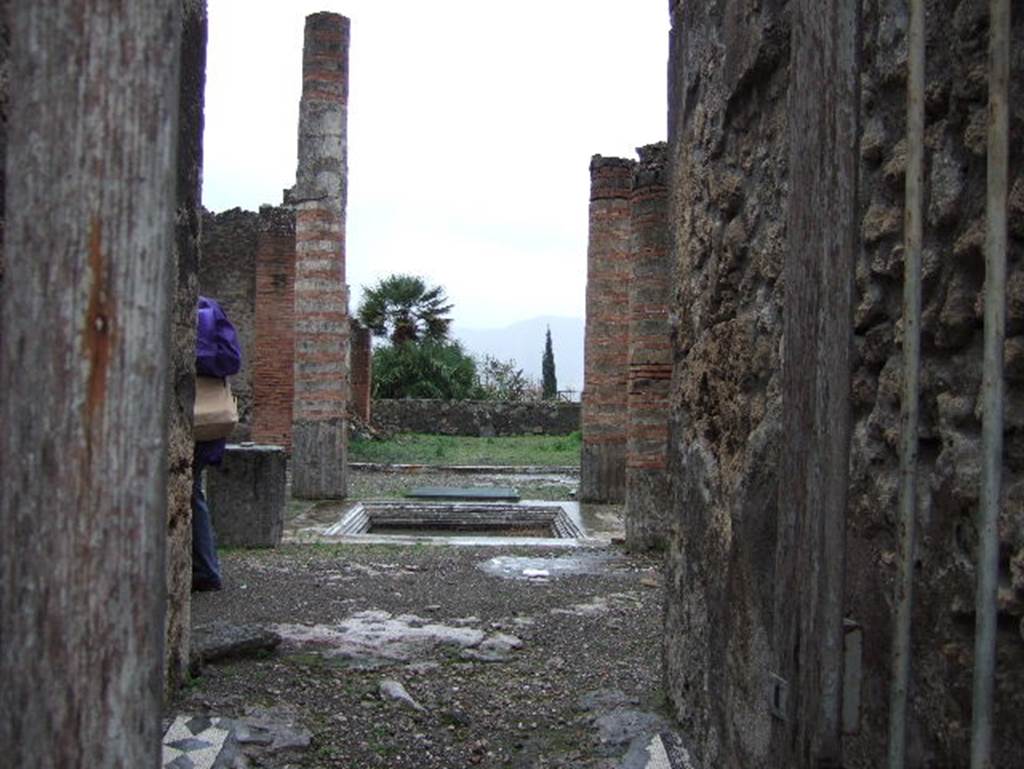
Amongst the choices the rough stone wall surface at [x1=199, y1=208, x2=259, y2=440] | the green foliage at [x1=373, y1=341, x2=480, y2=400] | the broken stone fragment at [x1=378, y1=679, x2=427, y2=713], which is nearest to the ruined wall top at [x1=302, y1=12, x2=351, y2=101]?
the broken stone fragment at [x1=378, y1=679, x2=427, y2=713]

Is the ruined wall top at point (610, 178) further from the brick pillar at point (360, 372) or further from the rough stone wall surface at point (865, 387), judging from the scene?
the brick pillar at point (360, 372)

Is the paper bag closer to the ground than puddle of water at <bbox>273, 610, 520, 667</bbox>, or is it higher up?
higher up

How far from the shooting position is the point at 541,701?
3.61 metres

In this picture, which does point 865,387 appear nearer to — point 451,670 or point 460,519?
point 451,670

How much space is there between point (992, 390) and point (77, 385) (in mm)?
1020

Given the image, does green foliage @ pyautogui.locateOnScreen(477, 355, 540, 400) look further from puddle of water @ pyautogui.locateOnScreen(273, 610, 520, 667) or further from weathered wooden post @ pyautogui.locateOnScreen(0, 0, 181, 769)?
weathered wooden post @ pyautogui.locateOnScreen(0, 0, 181, 769)

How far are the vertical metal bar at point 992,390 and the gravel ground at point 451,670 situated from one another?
5.98ft

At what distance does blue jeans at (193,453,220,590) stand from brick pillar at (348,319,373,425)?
1502 centimetres

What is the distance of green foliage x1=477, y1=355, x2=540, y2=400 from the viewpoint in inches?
1037

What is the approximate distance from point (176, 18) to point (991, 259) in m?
0.96

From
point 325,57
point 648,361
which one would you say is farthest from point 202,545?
point 325,57

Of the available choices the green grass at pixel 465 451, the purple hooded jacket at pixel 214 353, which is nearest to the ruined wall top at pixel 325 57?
the purple hooded jacket at pixel 214 353

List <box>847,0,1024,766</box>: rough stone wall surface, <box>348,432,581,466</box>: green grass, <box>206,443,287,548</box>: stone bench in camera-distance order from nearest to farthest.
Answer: <box>847,0,1024,766</box>: rough stone wall surface, <box>206,443,287,548</box>: stone bench, <box>348,432,581,466</box>: green grass

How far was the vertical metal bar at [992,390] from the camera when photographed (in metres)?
1.32
